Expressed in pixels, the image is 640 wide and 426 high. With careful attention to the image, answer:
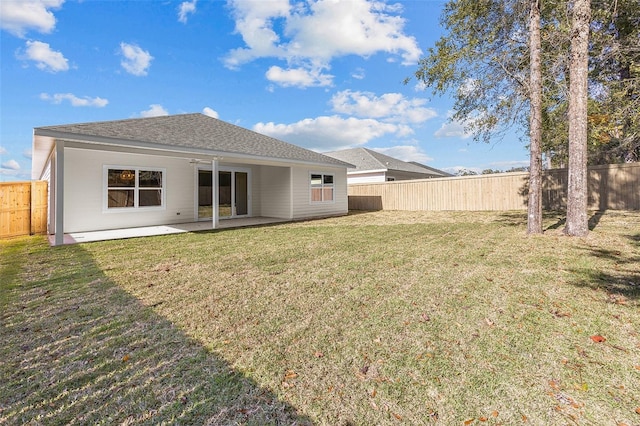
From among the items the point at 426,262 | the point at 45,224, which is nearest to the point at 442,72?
the point at 426,262

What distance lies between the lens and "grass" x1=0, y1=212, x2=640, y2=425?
1.81 meters

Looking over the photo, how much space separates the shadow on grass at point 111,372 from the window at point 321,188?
422 inches

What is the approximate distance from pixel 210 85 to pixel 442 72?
13933mm

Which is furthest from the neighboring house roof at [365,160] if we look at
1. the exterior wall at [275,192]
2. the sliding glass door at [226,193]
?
the sliding glass door at [226,193]

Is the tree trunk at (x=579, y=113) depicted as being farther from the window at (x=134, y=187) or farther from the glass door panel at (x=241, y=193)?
the window at (x=134, y=187)

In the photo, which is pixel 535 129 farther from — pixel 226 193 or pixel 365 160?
pixel 365 160

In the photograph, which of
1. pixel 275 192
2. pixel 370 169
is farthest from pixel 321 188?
pixel 370 169

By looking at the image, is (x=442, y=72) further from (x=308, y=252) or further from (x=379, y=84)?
(x=379, y=84)

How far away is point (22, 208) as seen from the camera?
9.05 m

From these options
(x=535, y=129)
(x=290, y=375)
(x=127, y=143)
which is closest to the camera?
(x=290, y=375)

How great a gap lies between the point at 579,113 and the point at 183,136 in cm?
1060

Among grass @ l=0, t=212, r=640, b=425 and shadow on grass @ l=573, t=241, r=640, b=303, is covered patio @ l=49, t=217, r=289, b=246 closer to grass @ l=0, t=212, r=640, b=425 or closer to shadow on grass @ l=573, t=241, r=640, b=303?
grass @ l=0, t=212, r=640, b=425

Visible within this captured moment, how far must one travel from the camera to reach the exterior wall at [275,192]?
12828 millimetres

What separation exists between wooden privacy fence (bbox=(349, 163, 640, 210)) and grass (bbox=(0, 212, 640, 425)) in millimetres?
8041
